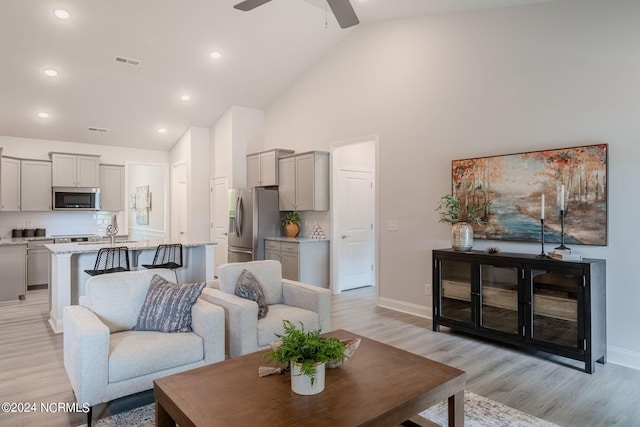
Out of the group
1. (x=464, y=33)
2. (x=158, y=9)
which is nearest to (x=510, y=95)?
(x=464, y=33)

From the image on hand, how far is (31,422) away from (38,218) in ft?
20.5

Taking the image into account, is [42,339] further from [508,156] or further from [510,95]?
[510,95]

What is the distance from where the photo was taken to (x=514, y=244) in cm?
398

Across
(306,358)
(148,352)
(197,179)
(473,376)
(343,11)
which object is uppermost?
(343,11)

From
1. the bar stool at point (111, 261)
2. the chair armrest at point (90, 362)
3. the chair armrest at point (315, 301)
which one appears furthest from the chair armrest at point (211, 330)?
the bar stool at point (111, 261)

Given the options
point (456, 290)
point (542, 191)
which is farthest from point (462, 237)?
point (542, 191)

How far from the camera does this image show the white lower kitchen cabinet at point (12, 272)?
5.48 metres

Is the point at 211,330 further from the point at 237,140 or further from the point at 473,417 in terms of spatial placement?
the point at 237,140

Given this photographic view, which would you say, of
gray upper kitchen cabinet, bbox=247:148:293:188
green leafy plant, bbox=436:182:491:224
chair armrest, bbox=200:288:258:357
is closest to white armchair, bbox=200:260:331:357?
chair armrest, bbox=200:288:258:357

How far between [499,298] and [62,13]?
18.7ft

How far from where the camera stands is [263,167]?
686 centimetres

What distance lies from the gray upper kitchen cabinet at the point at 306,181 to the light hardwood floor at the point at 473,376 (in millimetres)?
2192

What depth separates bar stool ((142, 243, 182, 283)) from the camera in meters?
4.72

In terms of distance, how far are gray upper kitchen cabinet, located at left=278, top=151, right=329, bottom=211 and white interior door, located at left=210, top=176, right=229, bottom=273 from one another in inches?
60.5
